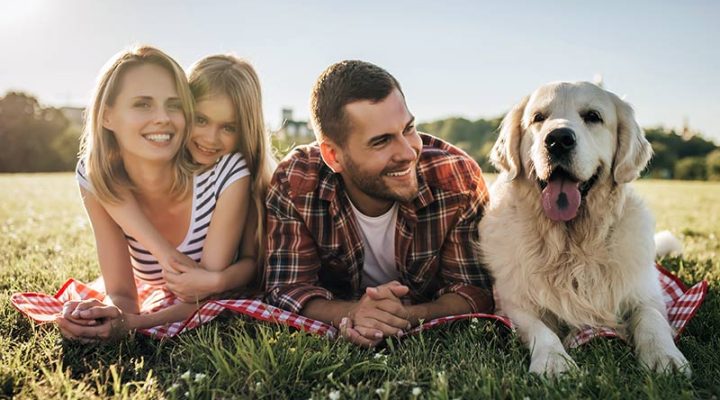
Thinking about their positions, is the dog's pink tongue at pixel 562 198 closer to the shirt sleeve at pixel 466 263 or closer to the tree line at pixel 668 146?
the shirt sleeve at pixel 466 263

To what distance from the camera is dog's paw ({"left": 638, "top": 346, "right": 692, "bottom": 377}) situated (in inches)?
86.2

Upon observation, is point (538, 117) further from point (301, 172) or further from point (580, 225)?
point (301, 172)

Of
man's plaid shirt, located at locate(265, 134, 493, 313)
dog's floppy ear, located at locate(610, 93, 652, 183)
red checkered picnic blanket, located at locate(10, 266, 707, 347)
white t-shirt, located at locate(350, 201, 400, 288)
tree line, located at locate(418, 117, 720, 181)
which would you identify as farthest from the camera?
tree line, located at locate(418, 117, 720, 181)

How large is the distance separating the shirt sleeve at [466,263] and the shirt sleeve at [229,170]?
1.33m

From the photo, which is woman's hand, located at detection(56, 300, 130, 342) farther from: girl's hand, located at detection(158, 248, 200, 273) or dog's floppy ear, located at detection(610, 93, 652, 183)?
dog's floppy ear, located at detection(610, 93, 652, 183)

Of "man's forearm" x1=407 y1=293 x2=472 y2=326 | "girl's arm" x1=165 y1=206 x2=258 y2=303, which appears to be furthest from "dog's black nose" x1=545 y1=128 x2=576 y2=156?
"girl's arm" x1=165 y1=206 x2=258 y2=303

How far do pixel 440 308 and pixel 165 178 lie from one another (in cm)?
189

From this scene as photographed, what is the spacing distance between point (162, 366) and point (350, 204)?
1.39 meters

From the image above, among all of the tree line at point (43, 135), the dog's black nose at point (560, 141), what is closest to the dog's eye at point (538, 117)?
the dog's black nose at point (560, 141)

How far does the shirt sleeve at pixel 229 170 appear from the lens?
332cm

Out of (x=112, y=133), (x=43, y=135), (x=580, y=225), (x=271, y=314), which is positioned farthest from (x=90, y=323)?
(x=43, y=135)

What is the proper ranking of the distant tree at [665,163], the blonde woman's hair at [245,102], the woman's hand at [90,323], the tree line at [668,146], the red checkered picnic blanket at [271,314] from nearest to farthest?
the woman's hand at [90,323] < the red checkered picnic blanket at [271,314] < the blonde woman's hair at [245,102] < the tree line at [668,146] < the distant tree at [665,163]

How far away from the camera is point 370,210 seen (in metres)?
3.29

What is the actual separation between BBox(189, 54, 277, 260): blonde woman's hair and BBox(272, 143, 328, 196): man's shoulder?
0.26 metres
